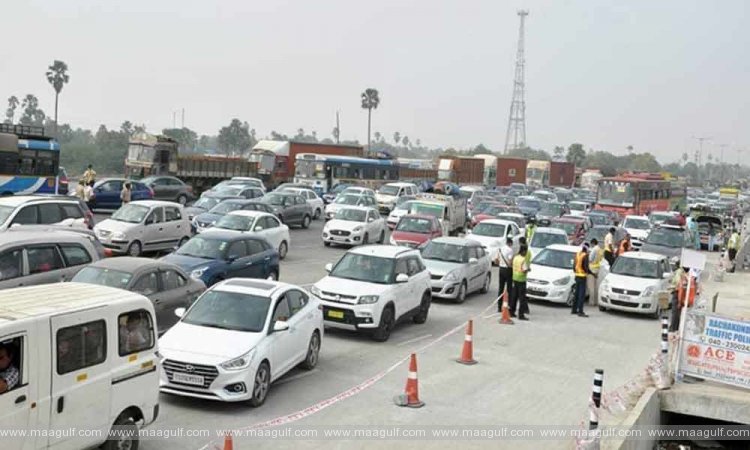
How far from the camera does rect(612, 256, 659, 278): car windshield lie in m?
21.2

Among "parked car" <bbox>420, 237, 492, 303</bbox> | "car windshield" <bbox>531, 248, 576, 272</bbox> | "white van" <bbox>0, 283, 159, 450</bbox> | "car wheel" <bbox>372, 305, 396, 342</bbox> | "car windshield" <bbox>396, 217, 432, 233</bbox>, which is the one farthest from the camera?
"car windshield" <bbox>396, 217, 432, 233</bbox>

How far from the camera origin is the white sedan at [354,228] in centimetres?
2961

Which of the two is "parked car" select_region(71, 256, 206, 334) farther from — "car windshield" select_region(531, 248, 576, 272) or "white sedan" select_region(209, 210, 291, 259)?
"car windshield" select_region(531, 248, 576, 272)

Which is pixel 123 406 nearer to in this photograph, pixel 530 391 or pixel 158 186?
pixel 530 391

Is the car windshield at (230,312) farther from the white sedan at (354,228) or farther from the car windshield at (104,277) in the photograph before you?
the white sedan at (354,228)

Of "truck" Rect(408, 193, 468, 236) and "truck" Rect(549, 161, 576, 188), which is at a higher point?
"truck" Rect(549, 161, 576, 188)

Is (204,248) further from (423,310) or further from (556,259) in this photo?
(556,259)

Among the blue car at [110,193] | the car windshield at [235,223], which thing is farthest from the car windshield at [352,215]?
the blue car at [110,193]

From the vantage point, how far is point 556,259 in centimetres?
2202

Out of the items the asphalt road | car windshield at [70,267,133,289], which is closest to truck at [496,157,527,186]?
the asphalt road

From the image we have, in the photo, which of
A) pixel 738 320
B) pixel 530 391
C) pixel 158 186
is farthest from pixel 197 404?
pixel 158 186

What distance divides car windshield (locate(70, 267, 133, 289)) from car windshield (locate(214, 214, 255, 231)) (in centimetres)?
1022

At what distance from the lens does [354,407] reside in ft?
36.4

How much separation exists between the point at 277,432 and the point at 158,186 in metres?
30.5
